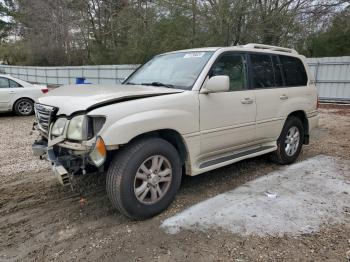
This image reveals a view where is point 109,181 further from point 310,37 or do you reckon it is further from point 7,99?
point 310,37

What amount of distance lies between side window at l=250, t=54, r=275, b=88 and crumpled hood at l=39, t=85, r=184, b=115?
4.87 feet

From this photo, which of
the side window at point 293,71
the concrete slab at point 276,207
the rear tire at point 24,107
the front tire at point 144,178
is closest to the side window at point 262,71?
the side window at point 293,71

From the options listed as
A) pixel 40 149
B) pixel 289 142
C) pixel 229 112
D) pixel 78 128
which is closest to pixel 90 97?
pixel 78 128

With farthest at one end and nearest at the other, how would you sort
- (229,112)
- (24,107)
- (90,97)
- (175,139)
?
(24,107)
(229,112)
(175,139)
(90,97)

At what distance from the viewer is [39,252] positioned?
312 centimetres

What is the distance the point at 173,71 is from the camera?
177 inches

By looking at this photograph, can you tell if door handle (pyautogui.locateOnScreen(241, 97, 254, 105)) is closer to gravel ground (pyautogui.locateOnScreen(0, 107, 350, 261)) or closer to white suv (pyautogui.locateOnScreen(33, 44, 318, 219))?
white suv (pyautogui.locateOnScreen(33, 44, 318, 219))

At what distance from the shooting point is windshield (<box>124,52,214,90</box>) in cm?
423

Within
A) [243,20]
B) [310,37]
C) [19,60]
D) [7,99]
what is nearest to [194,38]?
[243,20]

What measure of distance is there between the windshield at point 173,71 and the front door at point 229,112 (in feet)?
0.69

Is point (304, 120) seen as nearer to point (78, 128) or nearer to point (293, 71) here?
point (293, 71)

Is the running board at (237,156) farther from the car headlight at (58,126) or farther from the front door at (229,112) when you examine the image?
the car headlight at (58,126)

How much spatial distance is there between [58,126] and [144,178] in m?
1.06

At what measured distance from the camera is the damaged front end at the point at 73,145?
3.26 metres
